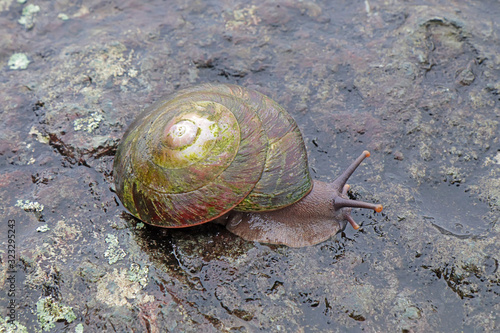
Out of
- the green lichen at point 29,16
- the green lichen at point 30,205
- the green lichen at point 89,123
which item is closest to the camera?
the green lichen at point 30,205

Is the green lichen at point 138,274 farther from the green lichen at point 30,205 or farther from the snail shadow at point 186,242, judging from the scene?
the green lichen at point 30,205

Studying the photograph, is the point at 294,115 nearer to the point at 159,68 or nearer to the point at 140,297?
the point at 159,68

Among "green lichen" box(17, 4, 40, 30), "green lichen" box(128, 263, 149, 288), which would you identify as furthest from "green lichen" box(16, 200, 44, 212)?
"green lichen" box(17, 4, 40, 30)

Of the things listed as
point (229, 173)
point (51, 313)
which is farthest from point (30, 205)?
point (229, 173)

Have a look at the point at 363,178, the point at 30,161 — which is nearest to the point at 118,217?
the point at 30,161

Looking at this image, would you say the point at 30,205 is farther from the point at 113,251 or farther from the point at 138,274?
the point at 138,274

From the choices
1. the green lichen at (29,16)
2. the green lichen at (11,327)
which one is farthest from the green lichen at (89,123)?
the green lichen at (11,327)

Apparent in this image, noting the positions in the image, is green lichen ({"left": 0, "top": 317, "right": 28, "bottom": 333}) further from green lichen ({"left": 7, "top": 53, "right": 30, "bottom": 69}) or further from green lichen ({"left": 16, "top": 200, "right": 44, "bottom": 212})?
green lichen ({"left": 7, "top": 53, "right": 30, "bottom": 69})

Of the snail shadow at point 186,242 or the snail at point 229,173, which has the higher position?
the snail at point 229,173
